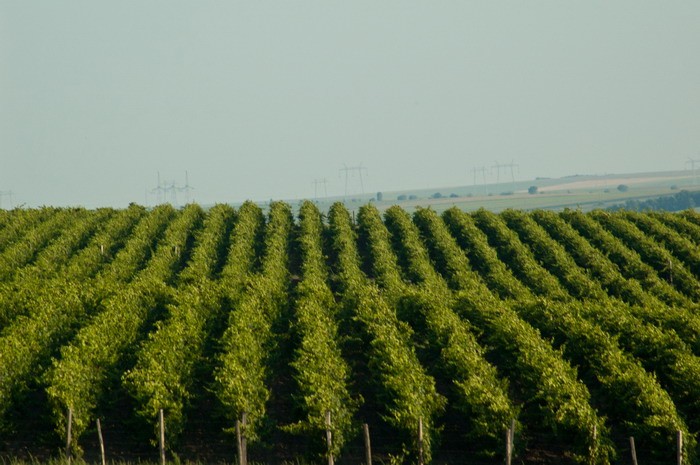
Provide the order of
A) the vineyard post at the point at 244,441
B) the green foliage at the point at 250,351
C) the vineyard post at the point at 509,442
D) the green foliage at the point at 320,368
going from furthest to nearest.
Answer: the green foliage at the point at 250,351, the green foliage at the point at 320,368, the vineyard post at the point at 244,441, the vineyard post at the point at 509,442

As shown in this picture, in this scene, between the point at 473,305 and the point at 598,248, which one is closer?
the point at 473,305

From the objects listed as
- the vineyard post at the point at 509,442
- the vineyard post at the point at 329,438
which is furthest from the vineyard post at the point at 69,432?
the vineyard post at the point at 509,442

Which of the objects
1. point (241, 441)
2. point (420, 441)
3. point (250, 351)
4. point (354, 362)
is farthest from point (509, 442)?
point (250, 351)

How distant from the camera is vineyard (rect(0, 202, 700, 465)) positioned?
30.1m

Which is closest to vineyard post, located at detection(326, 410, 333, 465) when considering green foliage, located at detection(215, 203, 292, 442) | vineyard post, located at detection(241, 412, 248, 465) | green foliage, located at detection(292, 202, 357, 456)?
green foliage, located at detection(292, 202, 357, 456)

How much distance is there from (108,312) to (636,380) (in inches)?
895

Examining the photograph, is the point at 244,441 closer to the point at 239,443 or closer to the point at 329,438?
the point at 239,443

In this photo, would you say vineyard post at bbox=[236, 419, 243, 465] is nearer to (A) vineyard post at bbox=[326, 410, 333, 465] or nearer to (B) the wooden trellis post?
(B) the wooden trellis post

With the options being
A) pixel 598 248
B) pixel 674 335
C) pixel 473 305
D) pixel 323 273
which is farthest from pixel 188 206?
pixel 674 335

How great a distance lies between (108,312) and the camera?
134 feet

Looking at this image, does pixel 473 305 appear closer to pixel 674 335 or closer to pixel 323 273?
pixel 674 335

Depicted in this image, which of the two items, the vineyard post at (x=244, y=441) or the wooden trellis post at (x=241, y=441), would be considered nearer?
the wooden trellis post at (x=241, y=441)

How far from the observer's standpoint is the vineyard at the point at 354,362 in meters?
30.1

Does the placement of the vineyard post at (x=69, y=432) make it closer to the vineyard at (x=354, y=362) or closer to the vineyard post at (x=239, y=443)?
the vineyard at (x=354, y=362)
